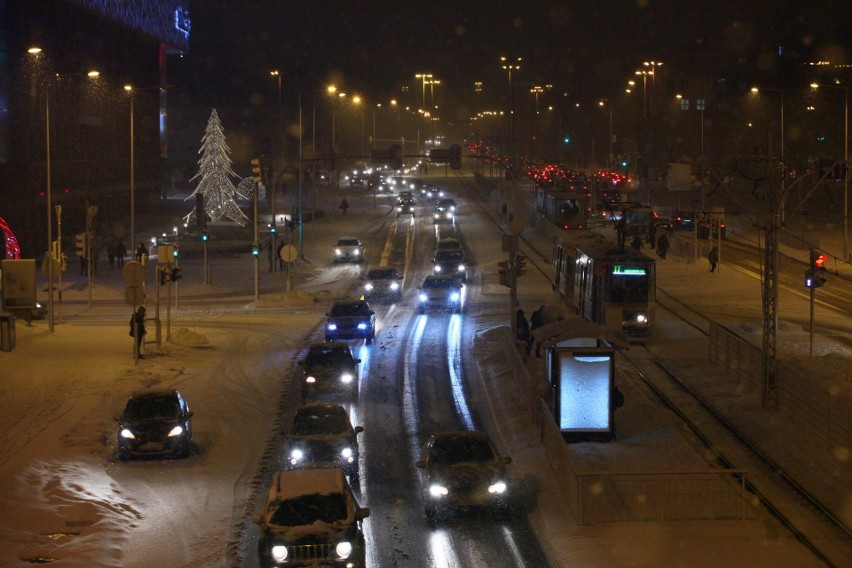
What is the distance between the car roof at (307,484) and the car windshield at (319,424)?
440 centimetres

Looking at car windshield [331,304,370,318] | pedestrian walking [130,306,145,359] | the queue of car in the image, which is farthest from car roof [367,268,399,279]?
pedestrian walking [130,306,145,359]

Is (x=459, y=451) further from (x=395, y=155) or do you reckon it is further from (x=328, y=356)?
(x=395, y=155)

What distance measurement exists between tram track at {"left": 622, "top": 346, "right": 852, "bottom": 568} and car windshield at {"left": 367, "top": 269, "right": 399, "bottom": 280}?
55.4 ft

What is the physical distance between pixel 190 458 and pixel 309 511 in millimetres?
7075

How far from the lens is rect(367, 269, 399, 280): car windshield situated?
43156mm

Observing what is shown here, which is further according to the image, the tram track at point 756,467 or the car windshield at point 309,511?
the tram track at point 756,467

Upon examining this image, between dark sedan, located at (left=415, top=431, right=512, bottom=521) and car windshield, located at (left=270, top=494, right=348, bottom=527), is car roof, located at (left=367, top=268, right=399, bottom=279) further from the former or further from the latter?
car windshield, located at (left=270, top=494, right=348, bottom=527)

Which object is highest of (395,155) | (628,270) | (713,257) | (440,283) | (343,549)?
(395,155)

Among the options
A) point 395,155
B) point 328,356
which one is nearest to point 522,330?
point 328,356

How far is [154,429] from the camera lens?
61.7 ft

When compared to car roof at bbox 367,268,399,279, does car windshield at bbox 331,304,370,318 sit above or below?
below

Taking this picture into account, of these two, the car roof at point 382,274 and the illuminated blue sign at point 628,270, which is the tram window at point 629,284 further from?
the car roof at point 382,274

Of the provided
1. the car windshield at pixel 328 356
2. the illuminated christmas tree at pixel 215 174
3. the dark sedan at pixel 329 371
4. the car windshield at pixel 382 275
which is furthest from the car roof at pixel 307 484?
the illuminated christmas tree at pixel 215 174

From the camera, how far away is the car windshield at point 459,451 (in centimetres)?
1594
